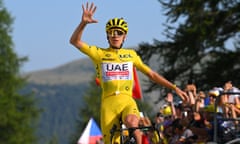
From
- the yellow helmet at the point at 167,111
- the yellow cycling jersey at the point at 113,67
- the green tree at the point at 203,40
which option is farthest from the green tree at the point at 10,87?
the yellow cycling jersey at the point at 113,67

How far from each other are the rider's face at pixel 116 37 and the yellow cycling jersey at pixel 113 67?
0.31ft

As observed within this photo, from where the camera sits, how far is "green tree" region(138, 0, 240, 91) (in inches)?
1842

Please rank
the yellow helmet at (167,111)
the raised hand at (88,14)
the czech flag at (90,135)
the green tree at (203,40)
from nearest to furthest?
the raised hand at (88,14), the yellow helmet at (167,111), the czech flag at (90,135), the green tree at (203,40)

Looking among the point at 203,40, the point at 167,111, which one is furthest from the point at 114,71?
the point at 203,40

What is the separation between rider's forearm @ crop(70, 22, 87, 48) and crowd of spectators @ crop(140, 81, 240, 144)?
1841mm

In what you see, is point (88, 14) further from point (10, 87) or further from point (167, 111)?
point (10, 87)

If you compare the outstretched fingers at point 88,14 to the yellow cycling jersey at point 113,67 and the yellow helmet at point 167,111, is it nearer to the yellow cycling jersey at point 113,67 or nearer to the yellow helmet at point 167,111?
the yellow cycling jersey at point 113,67

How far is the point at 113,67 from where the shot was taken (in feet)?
50.5

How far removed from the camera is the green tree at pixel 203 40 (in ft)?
153

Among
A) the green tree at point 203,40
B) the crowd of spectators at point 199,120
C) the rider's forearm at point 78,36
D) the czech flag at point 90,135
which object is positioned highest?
the green tree at point 203,40

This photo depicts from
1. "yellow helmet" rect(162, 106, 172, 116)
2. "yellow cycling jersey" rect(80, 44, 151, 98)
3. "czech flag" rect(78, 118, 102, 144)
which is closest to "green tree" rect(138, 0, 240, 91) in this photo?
"czech flag" rect(78, 118, 102, 144)

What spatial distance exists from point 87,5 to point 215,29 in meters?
32.7

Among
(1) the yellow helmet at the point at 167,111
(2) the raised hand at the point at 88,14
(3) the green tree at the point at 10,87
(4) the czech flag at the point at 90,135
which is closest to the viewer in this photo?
(2) the raised hand at the point at 88,14

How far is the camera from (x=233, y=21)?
47969mm
